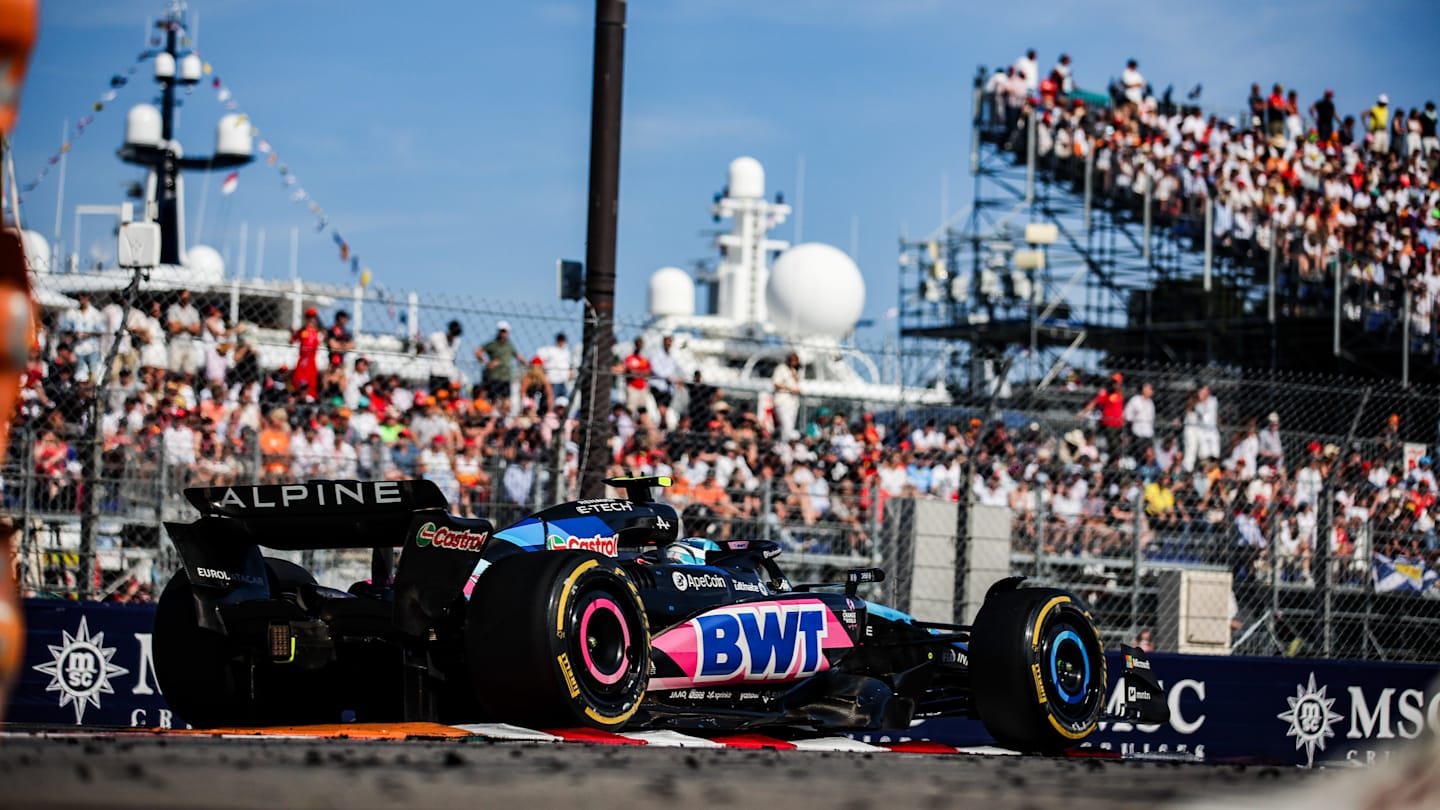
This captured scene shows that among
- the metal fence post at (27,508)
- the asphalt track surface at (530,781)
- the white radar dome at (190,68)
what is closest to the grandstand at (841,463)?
the metal fence post at (27,508)

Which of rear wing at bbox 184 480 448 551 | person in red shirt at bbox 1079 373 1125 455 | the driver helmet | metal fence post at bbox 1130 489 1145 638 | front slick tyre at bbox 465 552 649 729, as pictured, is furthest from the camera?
Result: person in red shirt at bbox 1079 373 1125 455

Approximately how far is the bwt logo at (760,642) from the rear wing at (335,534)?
47.1 inches

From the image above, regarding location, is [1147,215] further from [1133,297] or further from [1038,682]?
[1038,682]

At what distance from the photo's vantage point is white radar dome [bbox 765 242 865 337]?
39.2 meters

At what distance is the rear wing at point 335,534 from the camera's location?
6.10 m

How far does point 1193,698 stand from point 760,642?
4.61 m

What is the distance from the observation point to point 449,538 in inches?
241

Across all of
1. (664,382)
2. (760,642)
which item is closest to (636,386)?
(664,382)

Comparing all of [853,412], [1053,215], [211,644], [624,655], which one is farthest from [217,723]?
[1053,215]

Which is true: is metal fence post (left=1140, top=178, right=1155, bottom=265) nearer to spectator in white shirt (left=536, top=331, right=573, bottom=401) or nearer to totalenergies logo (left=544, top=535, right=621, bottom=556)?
spectator in white shirt (left=536, top=331, right=573, bottom=401)

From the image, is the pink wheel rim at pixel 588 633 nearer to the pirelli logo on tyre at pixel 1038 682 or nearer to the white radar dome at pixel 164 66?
the pirelli logo on tyre at pixel 1038 682

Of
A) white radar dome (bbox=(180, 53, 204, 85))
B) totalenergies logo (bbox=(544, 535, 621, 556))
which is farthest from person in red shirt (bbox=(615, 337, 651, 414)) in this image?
white radar dome (bbox=(180, 53, 204, 85))

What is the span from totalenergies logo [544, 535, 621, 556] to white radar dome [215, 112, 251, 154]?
35.7 metres

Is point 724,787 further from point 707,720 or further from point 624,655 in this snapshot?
point 707,720
